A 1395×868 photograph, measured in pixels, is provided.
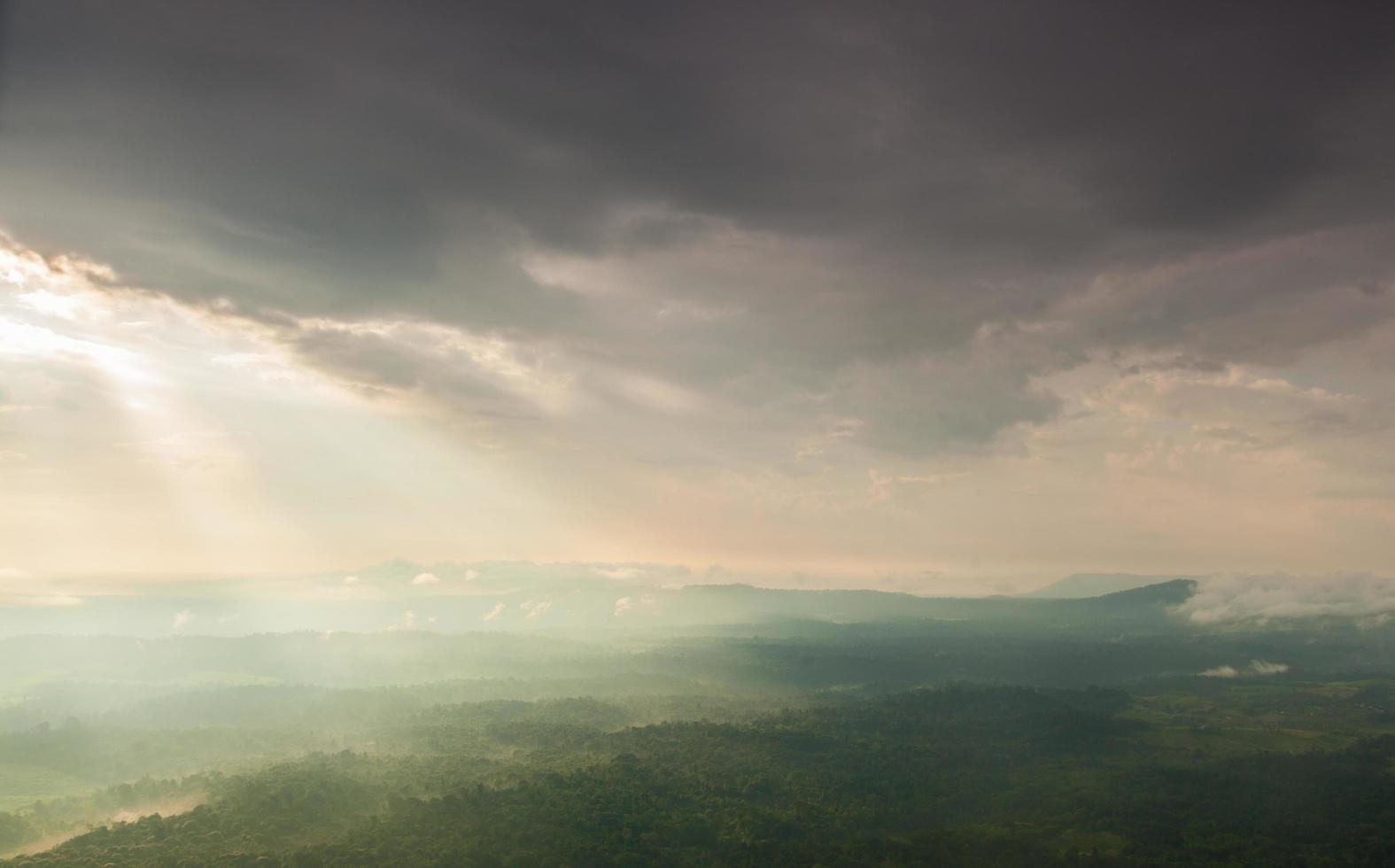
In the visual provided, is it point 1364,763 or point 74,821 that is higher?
point 74,821

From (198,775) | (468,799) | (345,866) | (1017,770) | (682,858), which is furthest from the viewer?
(1017,770)

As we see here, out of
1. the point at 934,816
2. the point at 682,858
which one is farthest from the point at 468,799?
the point at 934,816

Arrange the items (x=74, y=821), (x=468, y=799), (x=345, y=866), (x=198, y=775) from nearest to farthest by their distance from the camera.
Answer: (x=345, y=866), (x=468, y=799), (x=74, y=821), (x=198, y=775)

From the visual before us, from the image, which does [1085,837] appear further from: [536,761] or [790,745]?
[536,761]

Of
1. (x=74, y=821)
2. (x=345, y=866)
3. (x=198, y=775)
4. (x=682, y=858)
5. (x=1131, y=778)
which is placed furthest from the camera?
(x=1131, y=778)

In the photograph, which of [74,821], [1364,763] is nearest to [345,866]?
[74,821]

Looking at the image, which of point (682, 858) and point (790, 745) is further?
point (790, 745)

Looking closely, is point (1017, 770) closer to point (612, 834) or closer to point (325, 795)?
point (612, 834)

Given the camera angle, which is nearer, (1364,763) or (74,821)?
(74,821)

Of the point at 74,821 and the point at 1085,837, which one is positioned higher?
the point at 74,821
